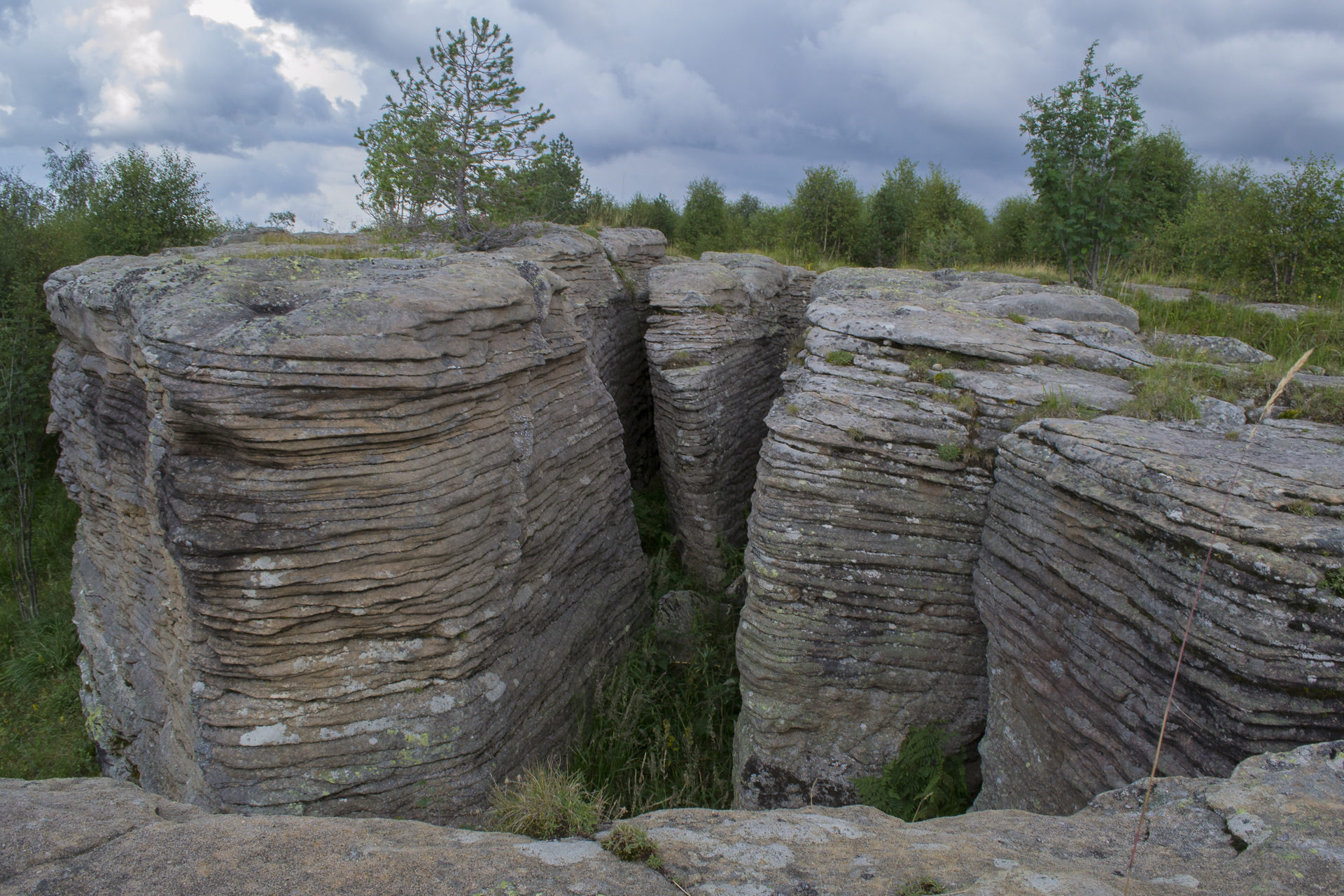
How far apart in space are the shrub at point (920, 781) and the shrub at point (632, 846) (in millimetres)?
4339

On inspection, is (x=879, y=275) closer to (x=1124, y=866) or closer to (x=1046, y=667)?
(x=1046, y=667)

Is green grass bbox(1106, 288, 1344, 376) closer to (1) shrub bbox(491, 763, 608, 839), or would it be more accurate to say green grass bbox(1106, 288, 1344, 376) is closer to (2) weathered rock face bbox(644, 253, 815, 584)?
(2) weathered rock face bbox(644, 253, 815, 584)

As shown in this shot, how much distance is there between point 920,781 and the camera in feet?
21.1

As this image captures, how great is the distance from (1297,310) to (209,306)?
47.5ft

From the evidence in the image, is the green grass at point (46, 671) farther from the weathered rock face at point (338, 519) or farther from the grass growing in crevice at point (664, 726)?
the grass growing in crevice at point (664, 726)

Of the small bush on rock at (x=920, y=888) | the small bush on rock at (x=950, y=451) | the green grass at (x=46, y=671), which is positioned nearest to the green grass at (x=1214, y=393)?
the small bush on rock at (x=950, y=451)

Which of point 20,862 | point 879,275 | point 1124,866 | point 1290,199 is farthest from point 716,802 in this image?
point 1290,199

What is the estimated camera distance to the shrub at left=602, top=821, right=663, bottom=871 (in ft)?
8.87

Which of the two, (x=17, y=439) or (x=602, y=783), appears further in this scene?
(x=17, y=439)

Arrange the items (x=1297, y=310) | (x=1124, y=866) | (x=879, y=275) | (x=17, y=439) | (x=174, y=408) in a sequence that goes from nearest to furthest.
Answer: (x=1124, y=866)
(x=174, y=408)
(x=1297, y=310)
(x=879, y=275)
(x=17, y=439)

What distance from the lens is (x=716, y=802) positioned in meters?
7.28

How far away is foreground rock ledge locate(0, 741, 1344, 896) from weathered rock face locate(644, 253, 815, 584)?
8.21 m

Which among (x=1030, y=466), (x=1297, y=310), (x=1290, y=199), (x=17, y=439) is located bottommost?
(x=17, y=439)

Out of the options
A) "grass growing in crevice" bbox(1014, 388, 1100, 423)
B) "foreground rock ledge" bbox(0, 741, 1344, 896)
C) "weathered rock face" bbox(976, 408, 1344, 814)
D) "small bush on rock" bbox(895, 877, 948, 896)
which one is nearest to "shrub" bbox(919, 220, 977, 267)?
"grass growing in crevice" bbox(1014, 388, 1100, 423)
